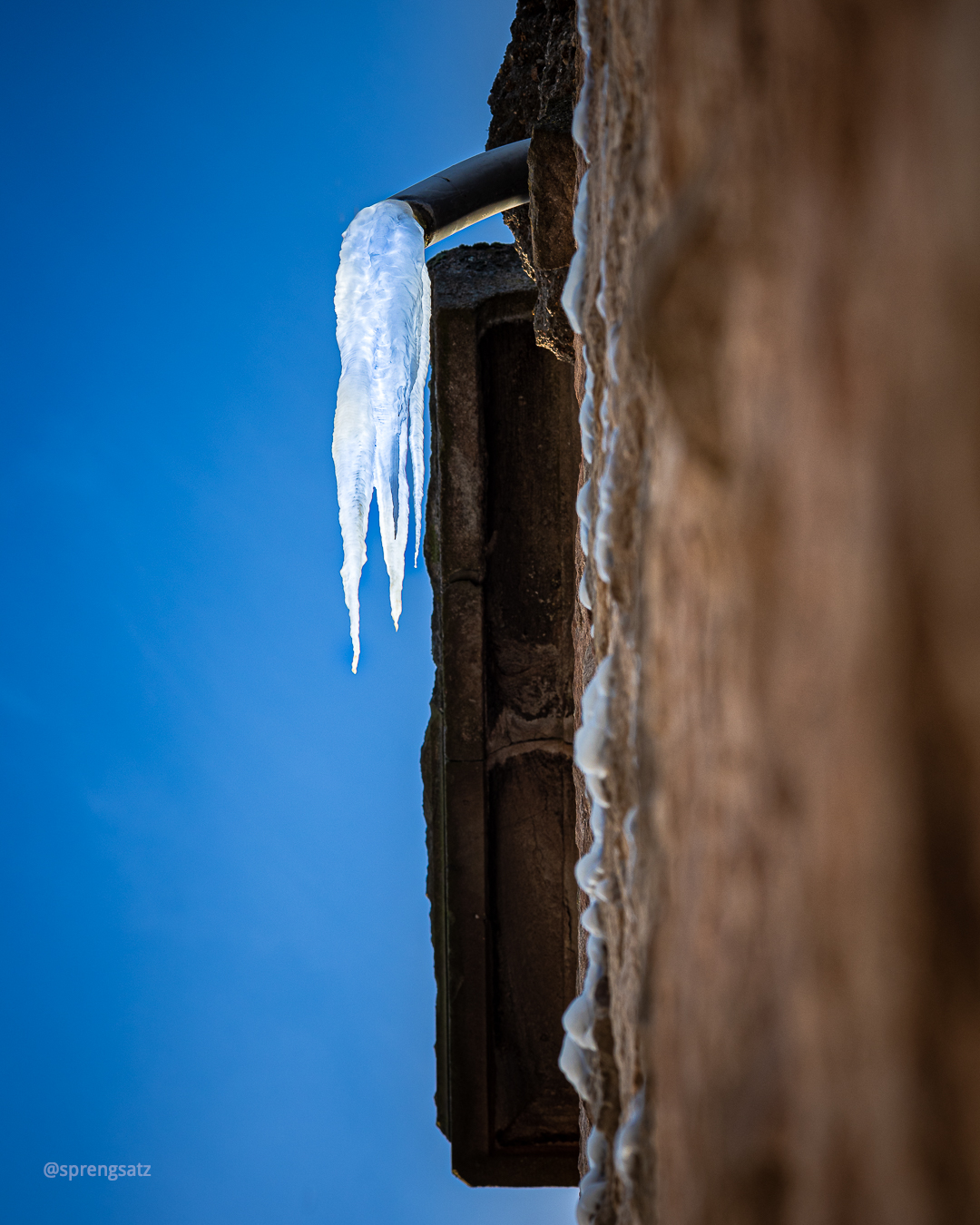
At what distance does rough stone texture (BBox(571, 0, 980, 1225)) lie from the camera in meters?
0.29

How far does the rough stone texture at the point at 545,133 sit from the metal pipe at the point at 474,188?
0.37ft

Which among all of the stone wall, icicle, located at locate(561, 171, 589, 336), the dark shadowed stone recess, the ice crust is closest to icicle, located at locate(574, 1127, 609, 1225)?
the stone wall

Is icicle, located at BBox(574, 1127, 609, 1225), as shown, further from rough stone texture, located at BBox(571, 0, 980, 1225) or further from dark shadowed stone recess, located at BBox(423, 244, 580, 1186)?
dark shadowed stone recess, located at BBox(423, 244, 580, 1186)

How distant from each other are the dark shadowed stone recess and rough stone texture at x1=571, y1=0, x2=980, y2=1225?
2.27 meters

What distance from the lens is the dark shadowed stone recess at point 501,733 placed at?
2742mm

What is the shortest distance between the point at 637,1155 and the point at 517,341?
2.74m

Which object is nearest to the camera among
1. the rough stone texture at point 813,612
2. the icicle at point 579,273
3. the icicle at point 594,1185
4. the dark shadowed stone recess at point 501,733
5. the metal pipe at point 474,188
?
the rough stone texture at point 813,612

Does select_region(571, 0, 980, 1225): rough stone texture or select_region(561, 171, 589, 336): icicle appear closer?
select_region(571, 0, 980, 1225): rough stone texture

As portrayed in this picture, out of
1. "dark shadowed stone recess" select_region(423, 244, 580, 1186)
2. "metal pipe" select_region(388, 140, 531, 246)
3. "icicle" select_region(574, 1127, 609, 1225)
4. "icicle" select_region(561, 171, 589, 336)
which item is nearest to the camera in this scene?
"icicle" select_region(574, 1127, 609, 1225)

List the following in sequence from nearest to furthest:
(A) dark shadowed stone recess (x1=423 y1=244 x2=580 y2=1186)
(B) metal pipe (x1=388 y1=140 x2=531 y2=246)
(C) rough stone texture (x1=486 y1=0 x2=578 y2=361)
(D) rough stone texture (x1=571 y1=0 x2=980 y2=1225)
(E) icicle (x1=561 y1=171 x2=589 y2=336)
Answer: (D) rough stone texture (x1=571 y1=0 x2=980 y2=1225), (E) icicle (x1=561 y1=171 x2=589 y2=336), (C) rough stone texture (x1=486 y1=0 x2=578 y2=361), (B) metal pipe (x1=388 y1=140 x2=531 y2=246), (A) dark shadowed stone recess (x1=423 y1=244 x2=580 y2=1186)

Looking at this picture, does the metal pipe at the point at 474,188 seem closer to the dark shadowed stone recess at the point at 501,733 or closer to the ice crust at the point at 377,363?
the ice crust at the point at 377,363

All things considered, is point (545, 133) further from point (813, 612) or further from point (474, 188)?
point (813, 612)

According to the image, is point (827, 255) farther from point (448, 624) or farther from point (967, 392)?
point (448, 624)

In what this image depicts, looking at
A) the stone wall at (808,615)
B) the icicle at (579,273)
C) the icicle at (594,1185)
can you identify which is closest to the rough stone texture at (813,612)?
the stone wall at (808,615)
